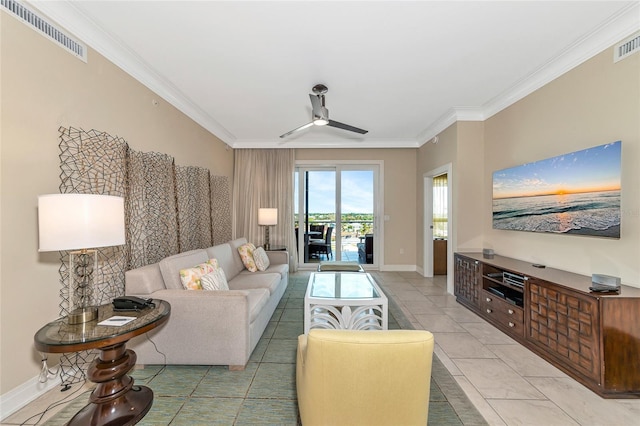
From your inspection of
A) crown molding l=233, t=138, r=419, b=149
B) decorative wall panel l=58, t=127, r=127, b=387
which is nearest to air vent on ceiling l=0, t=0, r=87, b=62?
decorative wall panel l=58, t=127, r=127, b=387

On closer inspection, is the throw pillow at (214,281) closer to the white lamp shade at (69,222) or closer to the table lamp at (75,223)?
the table lamp at (75,223)

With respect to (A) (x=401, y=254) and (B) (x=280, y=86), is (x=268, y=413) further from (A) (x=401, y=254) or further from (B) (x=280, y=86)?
(A) (x=401, y=254)

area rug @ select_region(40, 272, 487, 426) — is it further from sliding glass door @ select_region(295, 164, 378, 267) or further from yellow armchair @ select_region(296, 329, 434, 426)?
sliding glass door @ select_region(295, 164, 378, 267)

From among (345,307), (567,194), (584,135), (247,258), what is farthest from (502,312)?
(247,258)

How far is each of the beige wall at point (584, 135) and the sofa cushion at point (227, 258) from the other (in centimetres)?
370

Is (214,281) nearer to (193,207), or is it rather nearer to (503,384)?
(193,207)

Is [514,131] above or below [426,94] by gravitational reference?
Answer: below

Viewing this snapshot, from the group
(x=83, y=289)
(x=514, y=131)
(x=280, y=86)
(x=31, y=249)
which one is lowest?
(x=83, y=289)

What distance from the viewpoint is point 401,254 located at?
580 centimetres

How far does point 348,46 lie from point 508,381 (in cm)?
311

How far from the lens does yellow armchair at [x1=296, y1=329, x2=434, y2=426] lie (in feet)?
3.62

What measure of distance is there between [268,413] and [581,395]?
2227mm

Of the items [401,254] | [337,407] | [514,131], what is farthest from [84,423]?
[401,254]

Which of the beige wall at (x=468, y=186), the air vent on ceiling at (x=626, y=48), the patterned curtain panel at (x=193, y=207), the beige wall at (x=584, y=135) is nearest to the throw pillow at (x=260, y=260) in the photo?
the patterned curtain panel at (x=193, y=207)
